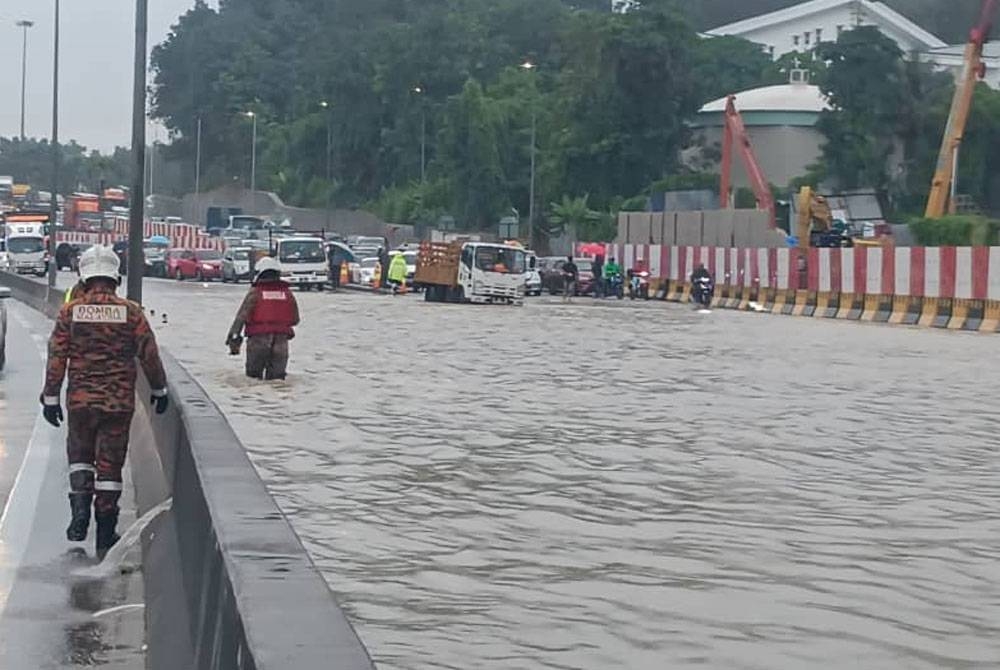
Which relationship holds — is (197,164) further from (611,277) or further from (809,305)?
(809,305)

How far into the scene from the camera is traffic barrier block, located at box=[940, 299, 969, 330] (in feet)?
141

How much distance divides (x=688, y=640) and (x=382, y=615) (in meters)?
1.44

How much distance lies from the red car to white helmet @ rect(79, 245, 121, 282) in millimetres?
65933

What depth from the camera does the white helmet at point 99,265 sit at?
11633mm

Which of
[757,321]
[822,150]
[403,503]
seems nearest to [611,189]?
[822,150]

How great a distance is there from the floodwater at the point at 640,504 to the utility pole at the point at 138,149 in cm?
166

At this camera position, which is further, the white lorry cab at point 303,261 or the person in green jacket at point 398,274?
the person in green jacket at point 398,274

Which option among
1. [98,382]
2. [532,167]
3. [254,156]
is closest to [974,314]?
[98,382]

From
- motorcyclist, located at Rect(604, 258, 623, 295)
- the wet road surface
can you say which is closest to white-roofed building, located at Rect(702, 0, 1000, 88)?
motorcyclist, located at Rect(604, 258, 623, 295)

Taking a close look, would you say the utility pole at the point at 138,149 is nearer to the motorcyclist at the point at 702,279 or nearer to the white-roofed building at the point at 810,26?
the motorcyclist at the point at 702,279

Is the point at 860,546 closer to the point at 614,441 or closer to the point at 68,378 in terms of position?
the point at 68,378

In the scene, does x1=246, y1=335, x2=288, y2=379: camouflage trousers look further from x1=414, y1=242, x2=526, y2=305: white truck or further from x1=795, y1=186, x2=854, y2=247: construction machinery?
x1=795, y1=186, x2=854, y2=247: construction machinery

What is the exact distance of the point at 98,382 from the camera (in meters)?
11.4

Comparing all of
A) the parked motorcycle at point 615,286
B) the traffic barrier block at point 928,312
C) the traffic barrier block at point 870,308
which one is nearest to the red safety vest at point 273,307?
the traffic barrier block at point 928,312
